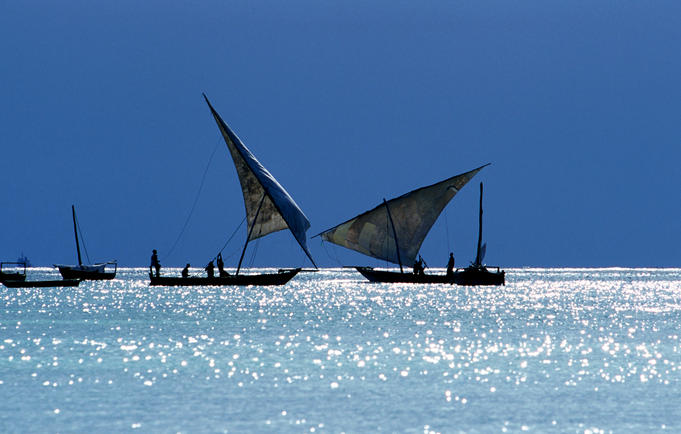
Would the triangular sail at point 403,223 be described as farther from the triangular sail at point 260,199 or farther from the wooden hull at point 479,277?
the triangular sail at point 260,199

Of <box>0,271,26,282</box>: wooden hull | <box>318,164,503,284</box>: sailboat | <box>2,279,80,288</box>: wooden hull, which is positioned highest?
<box>318,164,503,284</box>: sailboat

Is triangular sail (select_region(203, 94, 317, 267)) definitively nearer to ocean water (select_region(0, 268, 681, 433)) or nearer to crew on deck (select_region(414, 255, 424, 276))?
crew on deck (select_region(414, 255, 424, 276))

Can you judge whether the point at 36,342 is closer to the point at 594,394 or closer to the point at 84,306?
the point at 594,394

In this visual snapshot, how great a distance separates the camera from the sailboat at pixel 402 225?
3465 inches

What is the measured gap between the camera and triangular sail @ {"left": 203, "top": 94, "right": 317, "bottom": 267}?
244 feet

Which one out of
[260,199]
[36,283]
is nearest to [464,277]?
[260,199]

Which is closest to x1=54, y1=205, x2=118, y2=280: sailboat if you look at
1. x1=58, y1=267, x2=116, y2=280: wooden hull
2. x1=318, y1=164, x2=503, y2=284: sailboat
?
x1=58, y1=267, x2=116, y2=280: wooden hull

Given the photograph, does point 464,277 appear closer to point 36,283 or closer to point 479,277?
point 479,277

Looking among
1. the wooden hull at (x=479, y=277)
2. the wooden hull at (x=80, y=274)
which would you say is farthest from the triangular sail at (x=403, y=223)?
the wooden hull at (x=80, y=274)

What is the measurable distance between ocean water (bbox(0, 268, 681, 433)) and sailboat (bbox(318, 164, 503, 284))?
34452 millimetres

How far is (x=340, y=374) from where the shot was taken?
29.0 metres

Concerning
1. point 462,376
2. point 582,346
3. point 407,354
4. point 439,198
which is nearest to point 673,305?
point 439,198

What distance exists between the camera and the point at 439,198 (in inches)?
3465

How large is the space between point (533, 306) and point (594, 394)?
150ft
